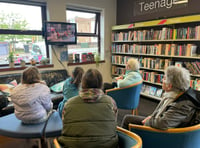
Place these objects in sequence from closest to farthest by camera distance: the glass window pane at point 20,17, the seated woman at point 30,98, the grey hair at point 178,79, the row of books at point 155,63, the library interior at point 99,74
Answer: the library interior at point 99,74 < the grey hair at point 178,79 < the seated woman at point 30,98 < the glass window pane at point 20,17 < the row of books at point 155,63

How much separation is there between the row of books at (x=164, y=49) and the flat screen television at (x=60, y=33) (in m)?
1.47

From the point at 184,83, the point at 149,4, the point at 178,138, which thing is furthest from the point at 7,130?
the point at 149,4

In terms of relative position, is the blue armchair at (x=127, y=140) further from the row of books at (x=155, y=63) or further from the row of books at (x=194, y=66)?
the row of books at (x=155, y=63)

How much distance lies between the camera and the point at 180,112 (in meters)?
1.26

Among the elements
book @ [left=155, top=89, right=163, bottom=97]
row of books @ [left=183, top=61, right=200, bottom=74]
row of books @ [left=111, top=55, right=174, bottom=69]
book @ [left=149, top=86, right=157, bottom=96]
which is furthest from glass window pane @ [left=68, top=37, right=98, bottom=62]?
row of books @ [left=183, top=61, right=200, bottom=74]

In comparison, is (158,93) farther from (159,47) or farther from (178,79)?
(178,79)

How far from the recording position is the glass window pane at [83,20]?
14.1 feet

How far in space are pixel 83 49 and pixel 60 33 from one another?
108 centimetres

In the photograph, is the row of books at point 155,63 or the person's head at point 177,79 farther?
the row of books at point 155,63

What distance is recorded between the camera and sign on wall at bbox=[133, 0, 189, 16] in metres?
3.37

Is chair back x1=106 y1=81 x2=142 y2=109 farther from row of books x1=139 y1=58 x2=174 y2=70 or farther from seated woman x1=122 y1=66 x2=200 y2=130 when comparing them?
row of books x1=139 y1=58 x2=174 y2=70

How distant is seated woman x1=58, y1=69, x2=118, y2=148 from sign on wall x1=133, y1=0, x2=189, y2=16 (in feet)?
10.4

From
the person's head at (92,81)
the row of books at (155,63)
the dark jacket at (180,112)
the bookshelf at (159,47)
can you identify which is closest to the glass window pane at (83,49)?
the bookshelf at (159,47)

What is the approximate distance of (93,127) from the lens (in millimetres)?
1081
